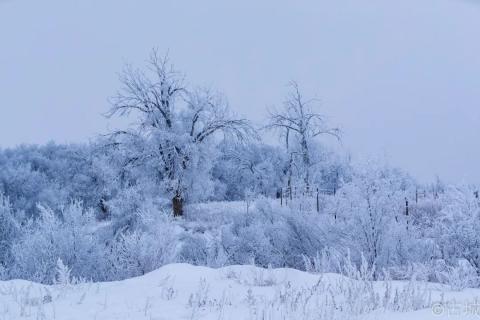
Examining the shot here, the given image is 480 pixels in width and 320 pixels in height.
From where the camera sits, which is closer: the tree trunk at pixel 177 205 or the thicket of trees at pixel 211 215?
the thicket of trees at pixel 211 215

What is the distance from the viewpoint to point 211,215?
21.2m

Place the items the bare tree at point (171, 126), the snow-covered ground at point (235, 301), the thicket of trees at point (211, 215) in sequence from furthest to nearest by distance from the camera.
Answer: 1. the bare tree at point (171, 126)
2. the thicket of trees at point (211, 215)
3. the snow-covered ground at point (235, 301)

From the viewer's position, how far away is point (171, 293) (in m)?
5.45

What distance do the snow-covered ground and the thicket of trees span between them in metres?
0.53

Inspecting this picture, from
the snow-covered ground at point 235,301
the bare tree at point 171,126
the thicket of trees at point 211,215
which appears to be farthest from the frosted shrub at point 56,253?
the bare tree at point 171,126

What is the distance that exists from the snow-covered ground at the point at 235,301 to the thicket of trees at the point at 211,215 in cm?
53

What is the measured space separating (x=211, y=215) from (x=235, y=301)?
15976mm

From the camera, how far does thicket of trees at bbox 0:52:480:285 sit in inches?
318

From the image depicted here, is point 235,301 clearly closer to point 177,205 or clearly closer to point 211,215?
point 211,215

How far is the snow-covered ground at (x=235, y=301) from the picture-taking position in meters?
4.35

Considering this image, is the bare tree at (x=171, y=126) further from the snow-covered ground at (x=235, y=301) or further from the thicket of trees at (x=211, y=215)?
the snow-covered ground at (x=235, y=301)

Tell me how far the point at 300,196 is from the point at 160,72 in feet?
47.5

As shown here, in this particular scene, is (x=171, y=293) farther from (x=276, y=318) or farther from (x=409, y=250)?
(x=409, y=250)

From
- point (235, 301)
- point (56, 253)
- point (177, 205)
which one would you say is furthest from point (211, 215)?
point (235, 301)
